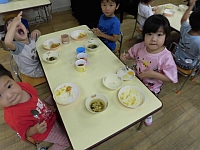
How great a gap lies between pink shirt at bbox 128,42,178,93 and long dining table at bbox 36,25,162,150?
0.75ft

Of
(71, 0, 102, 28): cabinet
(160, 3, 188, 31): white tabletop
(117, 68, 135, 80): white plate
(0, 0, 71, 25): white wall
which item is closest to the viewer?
(117, 68, 135, 80): white plate

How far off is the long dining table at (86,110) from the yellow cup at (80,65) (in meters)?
0.04

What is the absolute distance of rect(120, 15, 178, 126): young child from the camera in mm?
1200

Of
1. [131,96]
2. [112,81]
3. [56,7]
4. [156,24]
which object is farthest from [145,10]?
[56,7]

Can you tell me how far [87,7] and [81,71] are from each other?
92.6 inches

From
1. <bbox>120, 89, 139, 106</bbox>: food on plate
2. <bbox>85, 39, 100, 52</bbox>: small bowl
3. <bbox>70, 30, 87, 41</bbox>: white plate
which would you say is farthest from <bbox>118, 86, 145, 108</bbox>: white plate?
<bbox>70, 30, 87, 41</bbox>: white plate

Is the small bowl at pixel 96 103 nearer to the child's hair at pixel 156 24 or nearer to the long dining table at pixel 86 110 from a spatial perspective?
the long dining table at pixel 86 110

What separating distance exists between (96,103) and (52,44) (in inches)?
36.9

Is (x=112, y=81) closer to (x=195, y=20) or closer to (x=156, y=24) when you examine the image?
(x=156, y=24)

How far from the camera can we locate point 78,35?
69.2 inches

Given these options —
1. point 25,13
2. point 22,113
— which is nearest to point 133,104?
point 22,113

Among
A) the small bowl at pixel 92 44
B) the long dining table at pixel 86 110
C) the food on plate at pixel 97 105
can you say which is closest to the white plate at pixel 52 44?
the long dining table at pixel 86 110

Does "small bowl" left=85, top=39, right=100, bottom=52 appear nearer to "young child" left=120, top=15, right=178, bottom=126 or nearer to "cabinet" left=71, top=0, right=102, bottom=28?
"young child" left=120, top=15, right=178, bottom=126

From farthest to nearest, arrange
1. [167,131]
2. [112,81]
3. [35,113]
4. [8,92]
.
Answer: [167,131], [112,81], [35,113], [8,92]
